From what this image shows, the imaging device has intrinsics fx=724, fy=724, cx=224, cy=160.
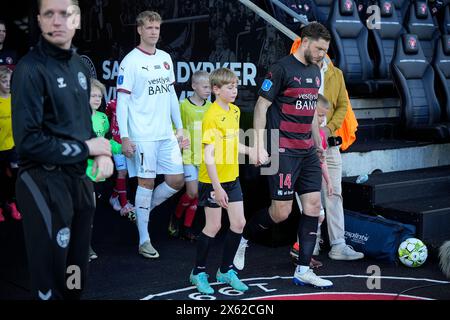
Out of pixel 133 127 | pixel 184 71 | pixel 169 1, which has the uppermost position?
pixel 169 1

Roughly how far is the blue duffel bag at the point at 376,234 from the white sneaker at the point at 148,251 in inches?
68.7

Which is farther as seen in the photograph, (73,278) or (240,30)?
(240,30)

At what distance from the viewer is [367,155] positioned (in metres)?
7.56

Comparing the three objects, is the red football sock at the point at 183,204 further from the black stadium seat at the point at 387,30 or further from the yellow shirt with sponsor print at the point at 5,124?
the black stadium seat at the point at 387,30

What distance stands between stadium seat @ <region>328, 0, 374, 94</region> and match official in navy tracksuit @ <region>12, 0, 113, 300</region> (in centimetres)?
580

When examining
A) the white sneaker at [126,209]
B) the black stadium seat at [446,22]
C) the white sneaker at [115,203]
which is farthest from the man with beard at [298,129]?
the black stadium seat at [446,22]

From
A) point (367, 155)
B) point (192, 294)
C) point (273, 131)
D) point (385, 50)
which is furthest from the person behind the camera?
point (385, 50)

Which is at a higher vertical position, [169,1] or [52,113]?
[169,1]

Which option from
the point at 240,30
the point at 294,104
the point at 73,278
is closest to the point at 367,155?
the point at 240,30

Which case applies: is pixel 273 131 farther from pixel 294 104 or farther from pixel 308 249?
pixel 308 249

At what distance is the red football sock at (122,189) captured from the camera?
7.78 metres

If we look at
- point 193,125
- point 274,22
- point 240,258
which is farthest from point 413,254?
point 274,22

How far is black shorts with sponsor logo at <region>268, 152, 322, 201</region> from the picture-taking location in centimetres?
543

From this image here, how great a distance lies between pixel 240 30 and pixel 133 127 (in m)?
2.11
